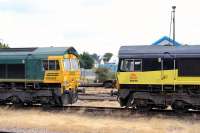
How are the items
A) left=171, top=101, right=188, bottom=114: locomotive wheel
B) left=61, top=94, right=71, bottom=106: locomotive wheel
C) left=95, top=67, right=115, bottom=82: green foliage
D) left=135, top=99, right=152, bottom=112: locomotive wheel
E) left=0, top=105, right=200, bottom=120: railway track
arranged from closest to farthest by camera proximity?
left=0, top=105, right=200, bottom=120: railway track
left=171, top=101, right=188, bottom=114: locomotive wheel
left=135, top=99, right=152, bottom=112: locomotive wheel
left=61, top=94, right=71, bottom=106: locomotive wheel
left=95, top=67, right=115, bottom=82: green foliage

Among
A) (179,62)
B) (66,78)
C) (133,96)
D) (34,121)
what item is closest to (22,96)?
(66,78)

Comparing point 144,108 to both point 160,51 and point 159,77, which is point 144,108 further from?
point 160,51

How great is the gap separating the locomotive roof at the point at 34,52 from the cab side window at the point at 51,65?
1.06 feet

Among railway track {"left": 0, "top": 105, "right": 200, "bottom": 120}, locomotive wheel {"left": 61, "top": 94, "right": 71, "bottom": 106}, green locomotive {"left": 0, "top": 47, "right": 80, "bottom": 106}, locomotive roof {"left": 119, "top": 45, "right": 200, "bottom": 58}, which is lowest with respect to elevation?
railway track {"left": 0, "top": 105, "right": 200, "bottom": 120}

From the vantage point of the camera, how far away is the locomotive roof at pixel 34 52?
20609 millimetres

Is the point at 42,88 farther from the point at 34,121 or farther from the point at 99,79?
the point at 99,79

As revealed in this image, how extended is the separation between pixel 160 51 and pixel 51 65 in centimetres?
569

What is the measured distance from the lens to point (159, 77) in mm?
18203

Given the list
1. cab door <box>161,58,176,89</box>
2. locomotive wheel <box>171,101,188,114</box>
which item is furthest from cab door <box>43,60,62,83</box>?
locomotive wheel <box>171,101,188,114</box>

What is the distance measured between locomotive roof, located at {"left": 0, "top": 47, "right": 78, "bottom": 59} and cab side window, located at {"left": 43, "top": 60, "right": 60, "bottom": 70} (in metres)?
0.32

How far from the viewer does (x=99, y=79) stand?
50469 millimetres

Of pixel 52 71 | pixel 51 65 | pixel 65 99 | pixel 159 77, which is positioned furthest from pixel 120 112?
pixel 51 65

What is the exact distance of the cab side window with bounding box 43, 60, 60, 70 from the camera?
802 inches

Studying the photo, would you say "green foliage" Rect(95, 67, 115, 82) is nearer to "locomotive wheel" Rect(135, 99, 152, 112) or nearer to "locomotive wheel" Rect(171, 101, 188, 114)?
"locomotive wheel" Rect(135, 99, 152, 112)
